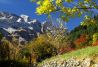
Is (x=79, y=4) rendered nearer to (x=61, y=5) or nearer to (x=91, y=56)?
(x=61, y=5)

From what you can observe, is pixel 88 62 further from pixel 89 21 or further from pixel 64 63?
pixel 89 21

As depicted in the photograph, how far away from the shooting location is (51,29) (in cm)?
6775

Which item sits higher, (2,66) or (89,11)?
(89,11)

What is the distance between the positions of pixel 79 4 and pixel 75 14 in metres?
0.43

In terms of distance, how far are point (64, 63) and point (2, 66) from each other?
28.5ft

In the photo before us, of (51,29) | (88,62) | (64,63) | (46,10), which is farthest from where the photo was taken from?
(51,29)

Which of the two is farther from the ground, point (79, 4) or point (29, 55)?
point (79, 4)

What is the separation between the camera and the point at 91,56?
95.0 ft

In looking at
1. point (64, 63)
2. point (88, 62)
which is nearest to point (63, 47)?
point (64, 63)

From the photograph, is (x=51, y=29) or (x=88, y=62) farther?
(x=51, y=29)

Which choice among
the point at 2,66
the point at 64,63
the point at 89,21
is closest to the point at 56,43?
the point at 2,66

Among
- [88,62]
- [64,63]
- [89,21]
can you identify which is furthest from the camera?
[64,63]

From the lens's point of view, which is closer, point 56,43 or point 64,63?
point 64,63

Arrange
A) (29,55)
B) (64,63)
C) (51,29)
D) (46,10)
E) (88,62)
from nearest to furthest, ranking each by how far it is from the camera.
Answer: (46,10) → (88,62) → (64,63) → (29,55) → (51,29)
